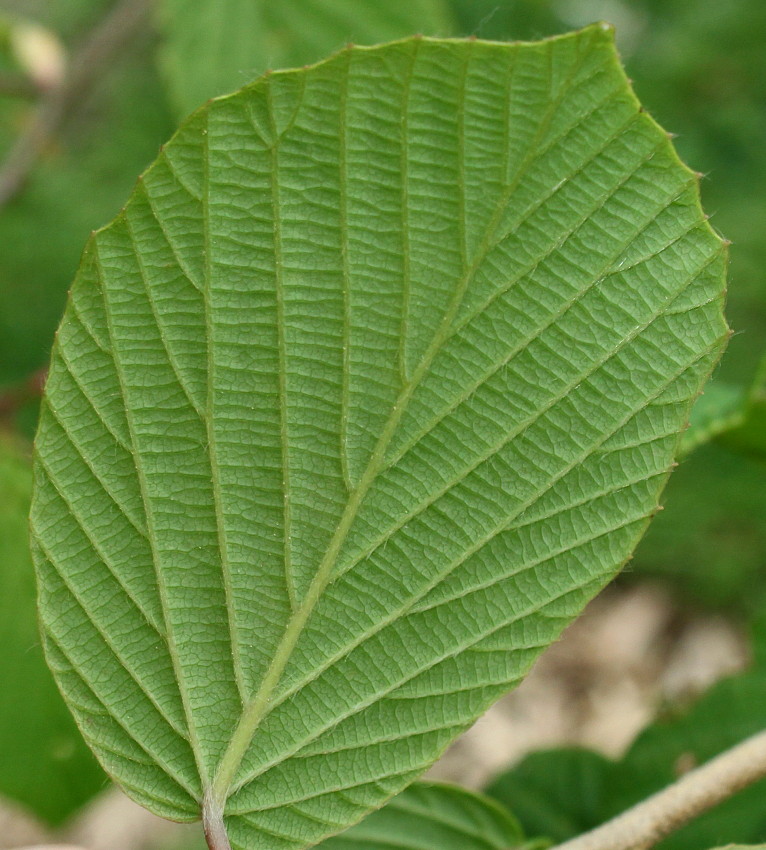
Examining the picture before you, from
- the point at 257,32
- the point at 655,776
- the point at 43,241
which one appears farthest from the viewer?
the point at 43,241

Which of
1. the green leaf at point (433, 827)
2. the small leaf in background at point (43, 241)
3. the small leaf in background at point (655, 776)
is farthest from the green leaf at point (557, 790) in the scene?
the small leaf in background at point (43, 241)

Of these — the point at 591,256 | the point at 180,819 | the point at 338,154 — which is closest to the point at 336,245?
the point at 338,154

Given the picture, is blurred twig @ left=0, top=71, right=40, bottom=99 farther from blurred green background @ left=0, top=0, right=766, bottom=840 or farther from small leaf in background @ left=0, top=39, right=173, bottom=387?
small leaf in background @ left=0, top=39, right=173, bottom=387

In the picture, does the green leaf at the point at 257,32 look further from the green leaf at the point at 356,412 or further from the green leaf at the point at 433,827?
the green leaf at the point at 433,827

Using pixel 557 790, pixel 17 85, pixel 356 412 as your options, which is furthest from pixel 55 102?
pixel 557 790

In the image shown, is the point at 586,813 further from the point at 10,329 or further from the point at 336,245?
the point at 10,329

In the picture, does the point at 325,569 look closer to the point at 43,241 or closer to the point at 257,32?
the point at 257,32

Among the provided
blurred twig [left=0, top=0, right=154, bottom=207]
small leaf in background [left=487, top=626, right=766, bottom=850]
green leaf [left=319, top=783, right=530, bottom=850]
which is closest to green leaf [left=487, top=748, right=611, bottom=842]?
small leaf in background [left=487, top=626, right=766, bottom=850]
